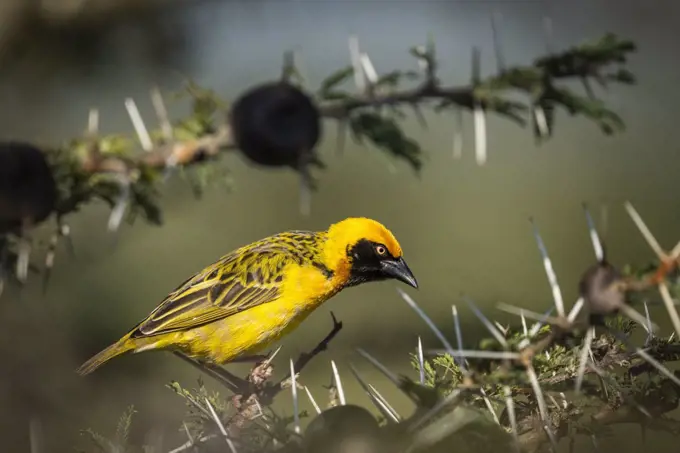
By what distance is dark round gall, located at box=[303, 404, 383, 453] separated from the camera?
123 centimetres

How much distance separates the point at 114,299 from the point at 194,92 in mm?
5672

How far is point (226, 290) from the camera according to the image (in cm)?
340

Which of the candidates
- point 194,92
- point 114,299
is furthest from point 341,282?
point 114,299

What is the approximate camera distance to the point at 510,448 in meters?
1.27

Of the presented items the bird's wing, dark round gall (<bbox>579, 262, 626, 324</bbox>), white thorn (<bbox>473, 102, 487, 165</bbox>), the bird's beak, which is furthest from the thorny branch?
the bird's wing

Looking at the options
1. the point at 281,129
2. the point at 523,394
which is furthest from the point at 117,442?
the point at 523,394

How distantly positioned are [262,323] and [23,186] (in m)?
1.95

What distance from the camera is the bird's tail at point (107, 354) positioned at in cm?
296

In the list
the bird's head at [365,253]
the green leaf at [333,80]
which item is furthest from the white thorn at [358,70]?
→ the bird's head at [365,253]

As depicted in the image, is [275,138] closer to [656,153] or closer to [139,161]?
[139,161]

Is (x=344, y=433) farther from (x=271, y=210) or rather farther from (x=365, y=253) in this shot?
(x=271, y=210)

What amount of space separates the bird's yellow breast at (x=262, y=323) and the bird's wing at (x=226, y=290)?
0.12 feet

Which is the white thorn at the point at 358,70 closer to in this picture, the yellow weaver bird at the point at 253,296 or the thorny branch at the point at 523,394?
the thorny branch at the point at 523,394

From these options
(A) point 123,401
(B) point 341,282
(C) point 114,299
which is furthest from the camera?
(C) point 114,299
